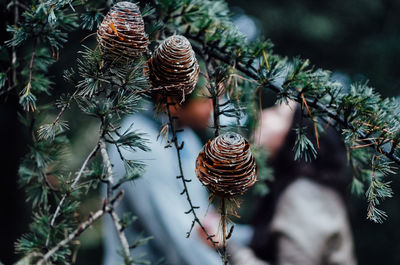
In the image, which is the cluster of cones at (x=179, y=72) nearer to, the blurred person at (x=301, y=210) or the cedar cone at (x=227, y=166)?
the cedar cone at (x=227, y=166)

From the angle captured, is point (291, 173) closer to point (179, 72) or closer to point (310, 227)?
point (310, 227)

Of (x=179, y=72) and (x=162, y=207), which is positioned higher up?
(x=179, y=72)

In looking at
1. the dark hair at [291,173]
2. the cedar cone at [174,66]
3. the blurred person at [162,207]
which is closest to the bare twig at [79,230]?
the cedar cone at [174,66]

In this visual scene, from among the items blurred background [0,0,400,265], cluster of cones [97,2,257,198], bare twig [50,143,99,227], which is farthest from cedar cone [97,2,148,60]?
blurred background [0,0,400,265]

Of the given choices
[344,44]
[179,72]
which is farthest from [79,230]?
[344,44]

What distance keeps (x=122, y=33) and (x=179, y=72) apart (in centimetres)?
8

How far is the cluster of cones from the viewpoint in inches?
18.3

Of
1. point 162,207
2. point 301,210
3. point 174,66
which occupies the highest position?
point 174,66

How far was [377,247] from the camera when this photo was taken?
391cm

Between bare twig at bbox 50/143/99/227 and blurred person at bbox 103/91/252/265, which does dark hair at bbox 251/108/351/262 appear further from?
bare twig at bbox 50/143/99/227

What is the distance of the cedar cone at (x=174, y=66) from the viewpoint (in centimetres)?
47

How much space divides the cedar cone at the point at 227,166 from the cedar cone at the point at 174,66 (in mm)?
73

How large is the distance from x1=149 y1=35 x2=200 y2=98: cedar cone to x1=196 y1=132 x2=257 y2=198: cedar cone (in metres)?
0.07

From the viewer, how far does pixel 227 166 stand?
47cm
